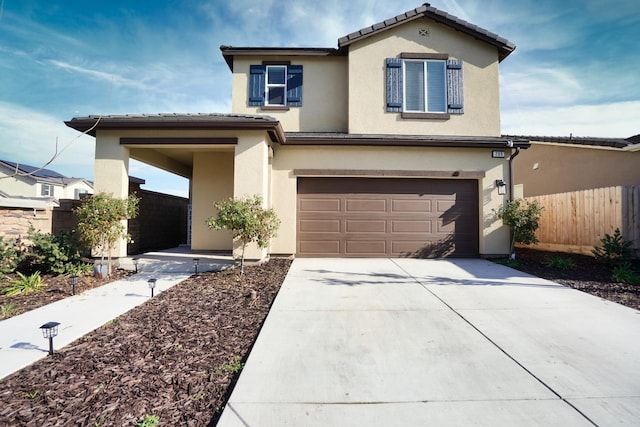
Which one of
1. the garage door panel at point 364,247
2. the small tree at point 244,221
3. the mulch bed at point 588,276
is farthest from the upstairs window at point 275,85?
the mulch bed at point 588,276

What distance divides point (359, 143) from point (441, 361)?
6.26 m

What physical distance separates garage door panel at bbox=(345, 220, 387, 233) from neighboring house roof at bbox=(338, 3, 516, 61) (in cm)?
548

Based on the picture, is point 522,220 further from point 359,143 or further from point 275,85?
point 275,85

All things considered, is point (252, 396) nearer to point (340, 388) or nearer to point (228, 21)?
point (340, 388)

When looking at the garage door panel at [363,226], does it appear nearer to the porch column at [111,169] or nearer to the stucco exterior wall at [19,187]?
the porch column at [111,169]

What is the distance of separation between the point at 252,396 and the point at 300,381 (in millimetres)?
420

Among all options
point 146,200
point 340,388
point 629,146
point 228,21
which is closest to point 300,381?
point 340,388

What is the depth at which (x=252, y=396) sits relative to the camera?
2.31 meters

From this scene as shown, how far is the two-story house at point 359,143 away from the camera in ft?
22.8

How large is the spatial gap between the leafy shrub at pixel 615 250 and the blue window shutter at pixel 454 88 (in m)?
4.91

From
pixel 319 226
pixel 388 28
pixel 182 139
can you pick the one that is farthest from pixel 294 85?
pixel 319 226

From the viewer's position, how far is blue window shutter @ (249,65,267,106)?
9.38 metres

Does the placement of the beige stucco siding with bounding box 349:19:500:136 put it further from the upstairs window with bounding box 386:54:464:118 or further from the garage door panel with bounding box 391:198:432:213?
the garage door panel with bounding box 391:198:432:213

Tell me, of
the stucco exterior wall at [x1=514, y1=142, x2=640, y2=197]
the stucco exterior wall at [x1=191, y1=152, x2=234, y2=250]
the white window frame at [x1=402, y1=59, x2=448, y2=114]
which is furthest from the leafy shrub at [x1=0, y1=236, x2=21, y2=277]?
the stucco exterior wall at [x1=514, y1=142, x2=640, y2=197]
